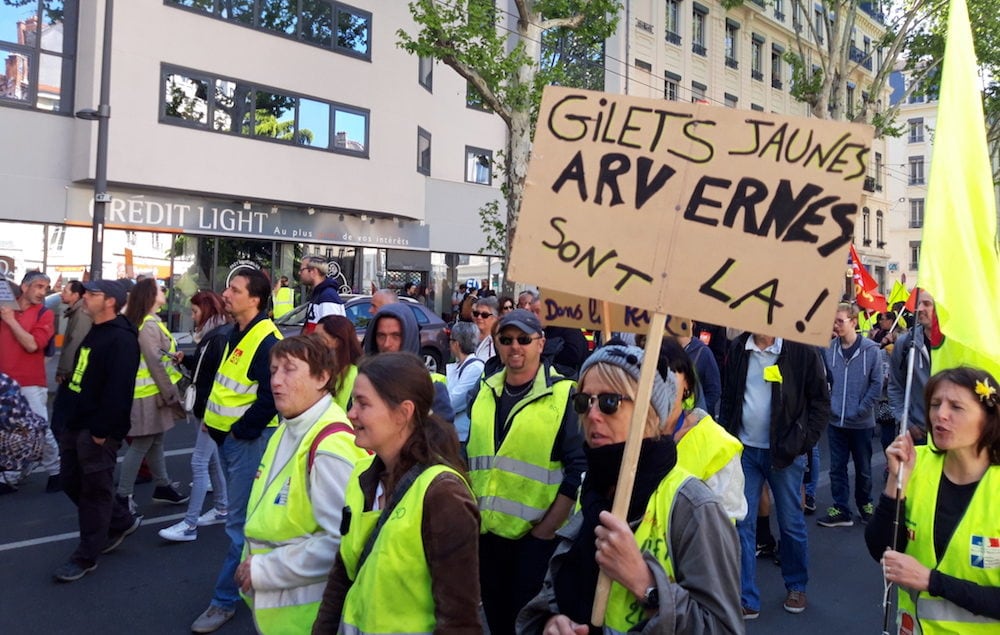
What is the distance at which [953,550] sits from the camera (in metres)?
2.61

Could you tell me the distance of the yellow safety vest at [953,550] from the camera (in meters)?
2.55

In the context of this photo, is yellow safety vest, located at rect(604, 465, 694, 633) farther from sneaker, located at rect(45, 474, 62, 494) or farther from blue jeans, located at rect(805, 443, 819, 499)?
sneaker, located at rect(45, 474, 62, 494)

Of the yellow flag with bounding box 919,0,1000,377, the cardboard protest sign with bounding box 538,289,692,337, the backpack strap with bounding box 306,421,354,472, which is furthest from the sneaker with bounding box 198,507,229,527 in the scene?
the yellow flag with bounding box 919,0,1000,377

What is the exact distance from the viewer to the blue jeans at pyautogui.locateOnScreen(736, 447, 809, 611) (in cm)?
491

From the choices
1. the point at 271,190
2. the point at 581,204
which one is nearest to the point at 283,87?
the point at 271,190

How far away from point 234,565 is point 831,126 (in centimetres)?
383

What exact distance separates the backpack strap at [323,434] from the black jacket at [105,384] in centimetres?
279

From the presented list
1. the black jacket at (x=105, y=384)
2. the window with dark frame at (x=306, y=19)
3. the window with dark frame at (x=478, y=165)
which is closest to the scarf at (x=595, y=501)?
the black jacket at (x=105, y=384)

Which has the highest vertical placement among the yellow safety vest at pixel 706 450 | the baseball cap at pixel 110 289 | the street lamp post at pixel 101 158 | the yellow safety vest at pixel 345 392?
the street lamp post at pixel 101 158

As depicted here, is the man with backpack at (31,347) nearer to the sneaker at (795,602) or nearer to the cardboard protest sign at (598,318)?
the cardboard protest sign at (598,318)

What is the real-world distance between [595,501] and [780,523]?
3.37 m

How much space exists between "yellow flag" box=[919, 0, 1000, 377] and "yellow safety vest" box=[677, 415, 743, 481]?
1281 millimetres

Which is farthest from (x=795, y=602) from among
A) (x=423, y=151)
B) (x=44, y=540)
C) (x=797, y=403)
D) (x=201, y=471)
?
(x=423, y=151)

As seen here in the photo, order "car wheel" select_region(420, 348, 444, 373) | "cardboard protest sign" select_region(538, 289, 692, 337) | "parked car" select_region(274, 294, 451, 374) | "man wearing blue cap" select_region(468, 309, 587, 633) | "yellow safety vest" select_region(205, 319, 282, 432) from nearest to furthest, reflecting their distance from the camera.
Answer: "man wearing blue cap" select_region(468, 309, 587, 633) < "cardboard protest sign" select_region(538, 289, 692, 337) < "yellow safety vest" select_region(205, 319, 282, 432) < "parked car" select_region(274, 294, 451, 374) < "car wheel" select_region(420, 348, 444, 373)
